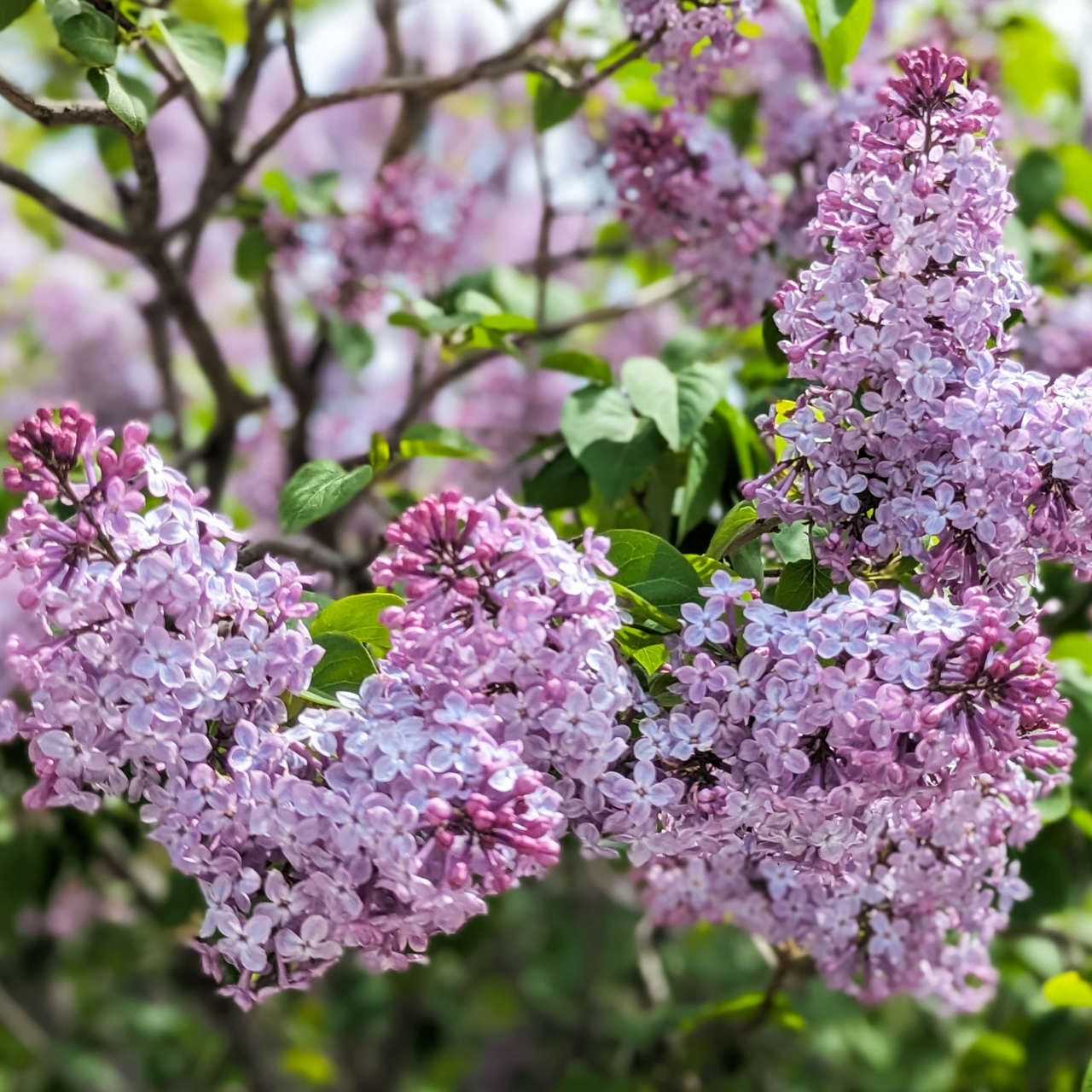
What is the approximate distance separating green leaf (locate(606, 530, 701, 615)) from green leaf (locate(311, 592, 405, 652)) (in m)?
0.19

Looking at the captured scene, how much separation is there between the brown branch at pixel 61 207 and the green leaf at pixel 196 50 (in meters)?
0.26

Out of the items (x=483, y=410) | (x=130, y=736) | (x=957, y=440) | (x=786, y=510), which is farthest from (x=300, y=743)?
(x=483, y=410)

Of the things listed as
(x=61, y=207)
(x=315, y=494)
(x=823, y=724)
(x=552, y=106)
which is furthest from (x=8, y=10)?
(x=823, y=724)

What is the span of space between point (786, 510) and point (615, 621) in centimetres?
19

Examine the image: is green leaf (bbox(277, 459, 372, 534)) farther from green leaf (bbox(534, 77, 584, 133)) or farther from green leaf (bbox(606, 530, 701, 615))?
green leaf (bbox(534, 77, 584, 133))

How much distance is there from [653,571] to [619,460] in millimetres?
390

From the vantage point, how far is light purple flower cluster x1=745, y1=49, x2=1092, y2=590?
1048mm

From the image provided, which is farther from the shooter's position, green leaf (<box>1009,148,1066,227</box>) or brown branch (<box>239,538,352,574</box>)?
green leaf (<box>1009,148,1066,227</box>)

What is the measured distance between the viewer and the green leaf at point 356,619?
44.6 inches

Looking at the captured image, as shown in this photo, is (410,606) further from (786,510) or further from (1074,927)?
(1074,927)

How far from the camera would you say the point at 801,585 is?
1.18m

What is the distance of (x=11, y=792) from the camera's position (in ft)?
8.93

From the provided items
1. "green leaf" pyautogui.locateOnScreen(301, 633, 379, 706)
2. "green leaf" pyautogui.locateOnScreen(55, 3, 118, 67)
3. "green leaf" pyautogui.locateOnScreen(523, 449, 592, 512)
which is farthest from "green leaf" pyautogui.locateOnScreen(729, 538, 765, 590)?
"green leaf" pyautogui.locateOnScreen(55, 3, 118, 67)

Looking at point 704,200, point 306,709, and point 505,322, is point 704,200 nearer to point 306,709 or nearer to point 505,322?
point 505,322
